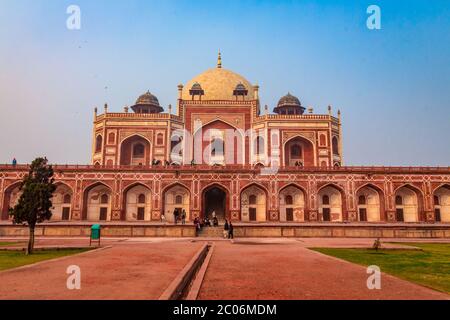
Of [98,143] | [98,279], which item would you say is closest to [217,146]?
[98,143]

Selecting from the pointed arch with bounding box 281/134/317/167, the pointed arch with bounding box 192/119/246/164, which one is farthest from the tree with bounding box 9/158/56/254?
the pointed arch with bounding box 281/134/317/167

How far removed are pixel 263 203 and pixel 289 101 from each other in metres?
15.8

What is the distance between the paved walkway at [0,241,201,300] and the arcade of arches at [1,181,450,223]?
2192 centimetres

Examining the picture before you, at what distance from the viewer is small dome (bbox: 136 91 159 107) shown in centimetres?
4228

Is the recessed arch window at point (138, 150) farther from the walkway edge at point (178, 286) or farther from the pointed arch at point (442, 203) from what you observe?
the walkway edge at point (178, 286)

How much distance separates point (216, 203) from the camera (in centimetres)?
3444

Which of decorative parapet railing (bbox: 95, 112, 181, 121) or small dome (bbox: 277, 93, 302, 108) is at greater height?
small dome (bbox: 277, 93, 302, 108)

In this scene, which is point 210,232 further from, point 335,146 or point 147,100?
point 147,100

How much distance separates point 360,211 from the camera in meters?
32.5

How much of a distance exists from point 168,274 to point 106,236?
13.9m

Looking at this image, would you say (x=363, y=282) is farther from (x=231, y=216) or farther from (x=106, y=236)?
(x=231, y=216)

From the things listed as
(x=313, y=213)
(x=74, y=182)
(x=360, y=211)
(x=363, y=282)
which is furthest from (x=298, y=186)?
(x=363, y=282)

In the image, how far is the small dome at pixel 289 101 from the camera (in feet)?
138

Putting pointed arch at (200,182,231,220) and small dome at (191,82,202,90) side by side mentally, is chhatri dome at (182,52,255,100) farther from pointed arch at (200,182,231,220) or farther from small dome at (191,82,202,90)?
pointed arch at (200,182,231,220)
